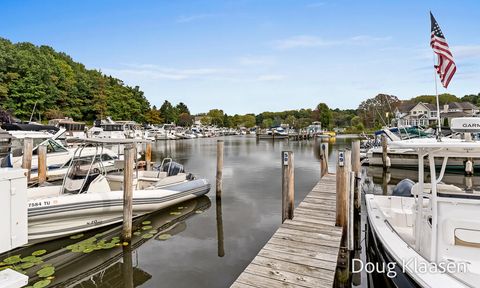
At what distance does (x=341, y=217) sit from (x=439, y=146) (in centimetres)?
262

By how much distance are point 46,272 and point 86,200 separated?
1838 millimetres

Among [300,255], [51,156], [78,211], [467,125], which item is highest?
[467,125]

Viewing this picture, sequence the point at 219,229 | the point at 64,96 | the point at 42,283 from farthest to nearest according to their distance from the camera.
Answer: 1. the point at 64,96
2. the point at 219,229
3. the point at 42,283

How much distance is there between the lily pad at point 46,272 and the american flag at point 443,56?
7.55 meters

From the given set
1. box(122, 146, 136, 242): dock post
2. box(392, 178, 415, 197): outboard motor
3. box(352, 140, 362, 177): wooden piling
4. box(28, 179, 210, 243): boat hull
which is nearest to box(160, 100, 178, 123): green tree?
box(28, 179, 210, 243): boat hull

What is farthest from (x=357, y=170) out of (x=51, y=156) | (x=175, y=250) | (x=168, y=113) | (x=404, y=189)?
(x=168, y=113)

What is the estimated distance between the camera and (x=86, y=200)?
6961mm

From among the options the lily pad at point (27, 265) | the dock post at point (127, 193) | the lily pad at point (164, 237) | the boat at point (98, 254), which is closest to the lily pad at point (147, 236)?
the boat at point (98, 254)

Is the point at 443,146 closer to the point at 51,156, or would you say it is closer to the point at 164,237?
the point at 164,237

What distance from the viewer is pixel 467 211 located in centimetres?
351

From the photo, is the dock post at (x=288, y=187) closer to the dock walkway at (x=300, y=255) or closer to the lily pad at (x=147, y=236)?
the dock walkway at (x=300, y=255)

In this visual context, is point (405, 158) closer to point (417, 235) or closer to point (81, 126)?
point (417, 235)

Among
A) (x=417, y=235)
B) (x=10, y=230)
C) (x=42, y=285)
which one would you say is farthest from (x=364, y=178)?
(x=10, y=230)

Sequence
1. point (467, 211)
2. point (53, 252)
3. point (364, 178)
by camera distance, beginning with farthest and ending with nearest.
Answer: point (364, 178) < point (53, 252) < point (467, 211)
